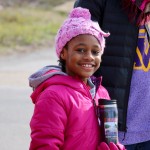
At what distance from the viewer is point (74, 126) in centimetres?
292

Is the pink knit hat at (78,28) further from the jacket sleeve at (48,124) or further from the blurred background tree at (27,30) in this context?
the blurred background tree at (27,30)

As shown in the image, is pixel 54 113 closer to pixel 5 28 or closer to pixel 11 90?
pixel 11 90

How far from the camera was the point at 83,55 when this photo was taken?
3029 millimetres

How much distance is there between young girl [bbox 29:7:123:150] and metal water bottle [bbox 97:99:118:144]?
0.03m

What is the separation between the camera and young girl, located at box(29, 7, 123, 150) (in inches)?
113

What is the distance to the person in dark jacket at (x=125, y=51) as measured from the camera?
3.40 m

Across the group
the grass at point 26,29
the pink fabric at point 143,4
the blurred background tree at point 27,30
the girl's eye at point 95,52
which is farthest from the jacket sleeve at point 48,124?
the grass at point 26,29

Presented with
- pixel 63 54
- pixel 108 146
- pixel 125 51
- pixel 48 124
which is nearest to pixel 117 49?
pixel 125 51

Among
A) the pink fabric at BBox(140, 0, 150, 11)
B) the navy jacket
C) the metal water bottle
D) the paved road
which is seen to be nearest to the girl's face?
the metal water bottle

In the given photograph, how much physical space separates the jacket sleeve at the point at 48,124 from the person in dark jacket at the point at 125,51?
1.98ft

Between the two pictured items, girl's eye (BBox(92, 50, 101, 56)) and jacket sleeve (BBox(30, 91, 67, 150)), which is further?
girl's eye (BBox(92, 50, 101, 56))

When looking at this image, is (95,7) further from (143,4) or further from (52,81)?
(52,81)

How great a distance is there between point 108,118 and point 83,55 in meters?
0.35

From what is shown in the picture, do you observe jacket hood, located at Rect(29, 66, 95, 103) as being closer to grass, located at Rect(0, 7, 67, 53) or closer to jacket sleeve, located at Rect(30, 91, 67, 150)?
jacket sleeve, located at Rect(30, 91, 67, 150)
